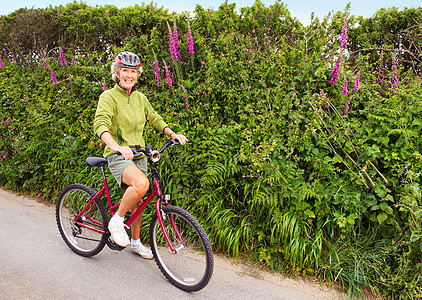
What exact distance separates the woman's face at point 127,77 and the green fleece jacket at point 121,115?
71 millimetres

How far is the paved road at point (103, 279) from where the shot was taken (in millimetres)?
2891

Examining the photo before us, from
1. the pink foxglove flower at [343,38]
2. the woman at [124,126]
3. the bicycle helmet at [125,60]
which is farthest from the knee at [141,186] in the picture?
the pink foxglove flower at [343,38]

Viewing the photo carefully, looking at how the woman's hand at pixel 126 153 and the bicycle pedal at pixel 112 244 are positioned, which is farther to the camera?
the bicycle pedal at pixel 112 244

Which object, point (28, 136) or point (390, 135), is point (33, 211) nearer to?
point (28, 136)

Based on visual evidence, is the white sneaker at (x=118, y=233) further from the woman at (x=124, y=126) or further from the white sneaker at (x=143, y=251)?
the white sneaker at (x=143, y=251)

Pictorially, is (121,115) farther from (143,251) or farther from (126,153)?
(143,251)

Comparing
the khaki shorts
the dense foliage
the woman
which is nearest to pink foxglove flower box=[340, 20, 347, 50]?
the dense foliage

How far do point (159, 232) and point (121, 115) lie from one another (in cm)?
158

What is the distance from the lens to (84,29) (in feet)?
20.3

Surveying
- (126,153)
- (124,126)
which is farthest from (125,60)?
(126,153)

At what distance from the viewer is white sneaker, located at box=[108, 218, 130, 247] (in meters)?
2.99

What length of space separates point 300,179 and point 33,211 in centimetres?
429

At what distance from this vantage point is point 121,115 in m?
3.01

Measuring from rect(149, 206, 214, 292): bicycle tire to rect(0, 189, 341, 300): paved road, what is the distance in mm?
122
